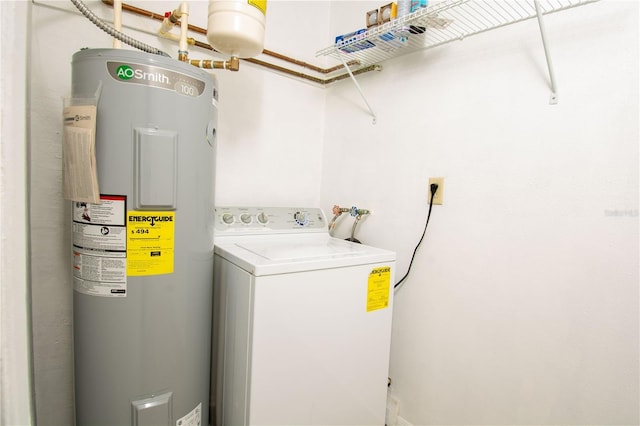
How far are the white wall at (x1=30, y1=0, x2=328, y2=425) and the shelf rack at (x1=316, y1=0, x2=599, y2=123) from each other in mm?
448

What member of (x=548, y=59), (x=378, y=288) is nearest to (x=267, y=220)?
(x=378, y=288)

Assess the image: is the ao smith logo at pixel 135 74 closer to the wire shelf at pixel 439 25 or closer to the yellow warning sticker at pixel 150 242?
the yellow warning sticker at pixel 150 242

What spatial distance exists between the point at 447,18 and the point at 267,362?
4.60ft

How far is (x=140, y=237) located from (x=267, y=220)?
2.26ft

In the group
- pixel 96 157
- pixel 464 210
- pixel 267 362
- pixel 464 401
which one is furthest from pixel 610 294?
pixel 96 157

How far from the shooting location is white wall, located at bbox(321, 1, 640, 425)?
3.06 ft

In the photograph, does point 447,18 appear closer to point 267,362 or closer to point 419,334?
point 419,334

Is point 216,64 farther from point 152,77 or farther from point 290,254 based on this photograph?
point 290,254

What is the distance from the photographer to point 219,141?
5.37 ft

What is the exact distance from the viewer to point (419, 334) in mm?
1437

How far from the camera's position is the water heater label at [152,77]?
2.92ft

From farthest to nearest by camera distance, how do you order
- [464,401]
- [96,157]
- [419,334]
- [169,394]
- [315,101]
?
1. [315,101]
2. [419,334]
3. [464,401]
4. [169,394]
5. [96,157]

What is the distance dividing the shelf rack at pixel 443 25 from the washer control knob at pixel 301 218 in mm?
787

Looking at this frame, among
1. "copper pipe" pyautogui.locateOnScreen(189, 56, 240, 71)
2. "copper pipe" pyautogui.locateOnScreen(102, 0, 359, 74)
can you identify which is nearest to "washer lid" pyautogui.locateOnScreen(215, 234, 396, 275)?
"copper pipe" pyautogui.locateOnScreen(189, 56, 240, 71)
